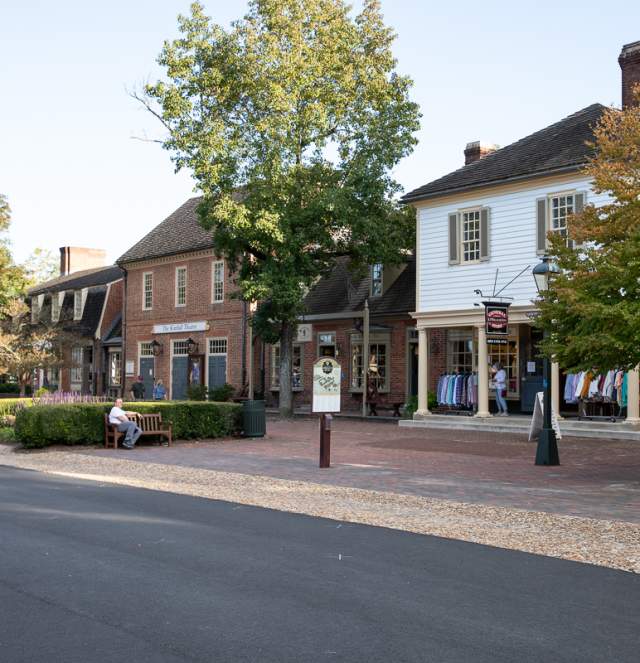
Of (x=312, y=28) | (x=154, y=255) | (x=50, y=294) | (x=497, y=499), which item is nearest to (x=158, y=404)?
(x=497, y=499)

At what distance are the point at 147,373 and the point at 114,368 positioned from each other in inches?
167

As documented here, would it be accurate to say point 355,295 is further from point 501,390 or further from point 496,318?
point 496,318

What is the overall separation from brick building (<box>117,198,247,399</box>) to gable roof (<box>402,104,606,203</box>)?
11.7m

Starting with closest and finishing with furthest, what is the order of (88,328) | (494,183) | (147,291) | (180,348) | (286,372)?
(494,183), (286,372), (180,348), (147,291), (88,328)

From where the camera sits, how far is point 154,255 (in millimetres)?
41469

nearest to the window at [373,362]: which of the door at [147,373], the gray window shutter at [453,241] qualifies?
the gray window shutter at [453,241]

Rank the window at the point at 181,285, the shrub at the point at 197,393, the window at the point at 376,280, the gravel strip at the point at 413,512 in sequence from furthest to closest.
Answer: the window at the point at 181,285
the shrub at the point at 197,393
the window at the point at 376,280
the gravel strip at the point at 413,512

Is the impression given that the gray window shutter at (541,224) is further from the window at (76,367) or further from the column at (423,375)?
the window at (76,367)

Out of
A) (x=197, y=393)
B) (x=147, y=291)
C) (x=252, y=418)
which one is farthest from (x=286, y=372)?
(x=147, y=291)

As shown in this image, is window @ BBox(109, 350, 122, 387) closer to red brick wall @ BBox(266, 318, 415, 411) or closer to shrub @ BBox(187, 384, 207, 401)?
shrub @ BBox(187, 384, 207, 401)

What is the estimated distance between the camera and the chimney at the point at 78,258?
186 ft

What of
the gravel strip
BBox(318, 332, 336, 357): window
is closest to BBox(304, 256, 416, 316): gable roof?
BBox(318, 332, 336, 357): window

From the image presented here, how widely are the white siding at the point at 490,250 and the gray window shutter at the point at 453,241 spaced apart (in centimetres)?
19

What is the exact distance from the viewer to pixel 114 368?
150ft
